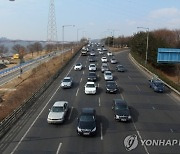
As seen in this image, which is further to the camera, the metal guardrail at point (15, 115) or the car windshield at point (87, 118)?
the car windshield at point (87, 118)

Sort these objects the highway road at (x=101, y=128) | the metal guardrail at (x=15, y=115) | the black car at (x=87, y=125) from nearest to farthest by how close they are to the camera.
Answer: the highway road at (x=101, y=128)
the black car at (x=87, y=125)
the metal guardrail at (x=15, y=115)

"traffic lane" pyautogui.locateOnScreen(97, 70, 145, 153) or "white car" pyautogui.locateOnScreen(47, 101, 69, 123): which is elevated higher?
"white car" pyautogui.locateOnScreen(47, 101, 69, 123)

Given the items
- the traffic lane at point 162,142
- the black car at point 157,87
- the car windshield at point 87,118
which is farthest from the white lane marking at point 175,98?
the car windshield at point 87,118

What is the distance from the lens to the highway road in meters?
21.8

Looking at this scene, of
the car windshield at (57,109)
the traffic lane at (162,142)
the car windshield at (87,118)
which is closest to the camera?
the traffic lane at (162,142)

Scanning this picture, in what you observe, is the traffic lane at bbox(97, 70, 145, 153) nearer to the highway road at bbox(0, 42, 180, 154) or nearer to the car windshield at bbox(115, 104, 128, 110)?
the highway road at bbox(0, 42, 180, 154)

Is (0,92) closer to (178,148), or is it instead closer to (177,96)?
(177,96)

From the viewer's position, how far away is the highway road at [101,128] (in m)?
21.8

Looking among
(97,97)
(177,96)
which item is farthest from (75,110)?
(177,96)

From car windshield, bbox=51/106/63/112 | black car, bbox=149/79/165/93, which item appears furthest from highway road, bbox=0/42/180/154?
car windshield, bbox=51/106/63/112

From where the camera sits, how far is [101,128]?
26.4 m

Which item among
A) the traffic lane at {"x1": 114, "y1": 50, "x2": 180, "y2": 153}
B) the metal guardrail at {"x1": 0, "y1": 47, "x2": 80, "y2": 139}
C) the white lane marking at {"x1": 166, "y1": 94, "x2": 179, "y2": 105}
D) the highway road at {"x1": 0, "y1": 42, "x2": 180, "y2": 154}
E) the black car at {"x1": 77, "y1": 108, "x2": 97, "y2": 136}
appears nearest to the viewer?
the highway road at {"x1": 0, "y1": 42, "x2": 180, "y2": 154}

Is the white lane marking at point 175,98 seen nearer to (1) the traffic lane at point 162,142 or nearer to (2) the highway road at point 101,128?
(2) the highway road at point 101,128

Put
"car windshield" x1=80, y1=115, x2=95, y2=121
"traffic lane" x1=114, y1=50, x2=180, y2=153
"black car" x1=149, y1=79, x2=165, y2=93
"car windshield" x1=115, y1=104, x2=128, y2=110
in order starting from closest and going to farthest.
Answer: "car windshield" x1=80, y1=115, x2=95, y2=121
"traffic lane" x1=114, y1=50, x2=180, y2=153
"car windshield" x1=115, y1=104, x2=128, y2=110
"black car" x1=149, y1=79, x2=165, y2=93
